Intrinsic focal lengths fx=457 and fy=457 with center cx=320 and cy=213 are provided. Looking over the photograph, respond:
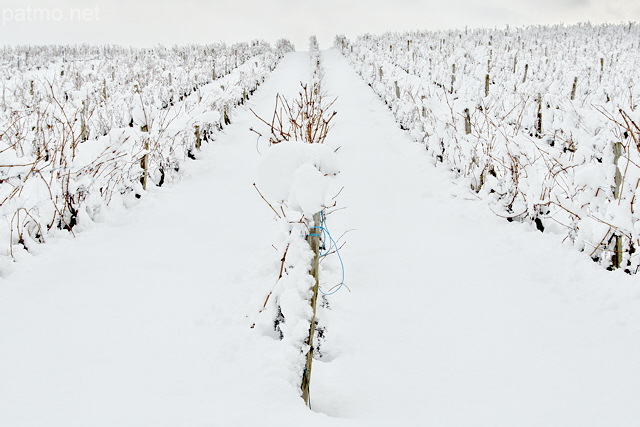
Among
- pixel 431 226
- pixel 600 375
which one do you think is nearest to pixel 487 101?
pixel 431 226

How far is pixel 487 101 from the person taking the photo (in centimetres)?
663

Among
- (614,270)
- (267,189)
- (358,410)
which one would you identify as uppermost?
(267,189)

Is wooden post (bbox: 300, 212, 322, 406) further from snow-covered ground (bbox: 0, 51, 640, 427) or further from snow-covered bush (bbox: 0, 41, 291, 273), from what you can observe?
snow-covered bush (bbox: 0, 41, 291, 273)

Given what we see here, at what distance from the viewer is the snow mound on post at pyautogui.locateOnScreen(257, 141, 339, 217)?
6.49ft

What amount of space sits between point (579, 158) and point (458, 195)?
1658 mm

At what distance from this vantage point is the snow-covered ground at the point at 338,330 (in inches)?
80.2

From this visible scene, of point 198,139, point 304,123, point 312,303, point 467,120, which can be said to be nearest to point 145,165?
point 198,139

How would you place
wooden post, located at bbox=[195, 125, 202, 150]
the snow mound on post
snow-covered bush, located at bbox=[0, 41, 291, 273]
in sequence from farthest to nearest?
wooden post, located at bbox=[195, 125, 202, 150]
snow-covered bush, located at bbox=[0, 41, 291, 273]
the snow mound on post

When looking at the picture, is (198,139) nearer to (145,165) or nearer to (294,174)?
(145,165)

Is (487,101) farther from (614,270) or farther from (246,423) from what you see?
(246,423)

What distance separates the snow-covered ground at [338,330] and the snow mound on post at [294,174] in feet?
2.45

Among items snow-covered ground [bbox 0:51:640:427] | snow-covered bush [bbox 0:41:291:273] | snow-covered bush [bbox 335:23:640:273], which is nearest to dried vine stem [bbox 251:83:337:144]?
snow-covered ground [bbox 0:51:640:427]

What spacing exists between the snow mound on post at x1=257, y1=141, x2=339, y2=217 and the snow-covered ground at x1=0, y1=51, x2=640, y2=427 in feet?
2.45

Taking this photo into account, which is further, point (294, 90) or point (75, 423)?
point (294, 90)
